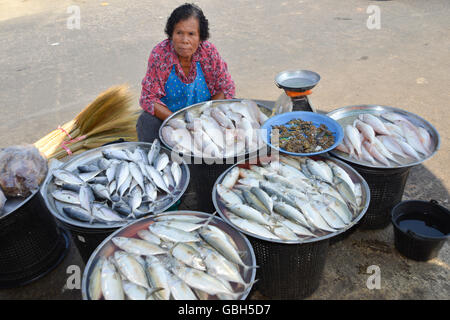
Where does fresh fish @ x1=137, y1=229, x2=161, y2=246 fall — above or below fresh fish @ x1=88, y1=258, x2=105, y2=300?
above

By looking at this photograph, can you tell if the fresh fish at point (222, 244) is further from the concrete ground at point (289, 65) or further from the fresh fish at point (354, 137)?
the fresh fish at point (354, 137)

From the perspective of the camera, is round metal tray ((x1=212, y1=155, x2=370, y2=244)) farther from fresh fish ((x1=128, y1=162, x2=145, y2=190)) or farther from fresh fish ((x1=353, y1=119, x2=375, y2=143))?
fresh fish ((x1=128, y1=162, x2=145, y2=190))

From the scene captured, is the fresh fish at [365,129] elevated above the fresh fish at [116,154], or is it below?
above

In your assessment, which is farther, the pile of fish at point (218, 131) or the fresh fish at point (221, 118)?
the fresh fish at point (221, 118)

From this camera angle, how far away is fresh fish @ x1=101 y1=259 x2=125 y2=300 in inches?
70.9

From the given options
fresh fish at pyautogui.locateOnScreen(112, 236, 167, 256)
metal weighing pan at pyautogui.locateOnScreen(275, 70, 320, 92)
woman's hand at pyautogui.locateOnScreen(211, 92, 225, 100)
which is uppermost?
metal weighing pan at pyautogui.locateOnScreen(275, 70, 320, 92)

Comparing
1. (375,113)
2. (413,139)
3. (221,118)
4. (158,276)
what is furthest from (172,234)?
(375,113)

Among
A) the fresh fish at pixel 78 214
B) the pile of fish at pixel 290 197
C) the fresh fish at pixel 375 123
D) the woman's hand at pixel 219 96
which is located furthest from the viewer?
the woman's hand at pixel 219 96

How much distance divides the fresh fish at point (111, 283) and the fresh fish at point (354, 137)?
2012mm

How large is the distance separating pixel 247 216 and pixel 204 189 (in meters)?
0.98

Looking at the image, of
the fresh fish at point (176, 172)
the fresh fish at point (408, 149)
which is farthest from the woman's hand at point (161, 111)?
the fresh fish at point (408, 149)

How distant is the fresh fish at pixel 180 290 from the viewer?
5.92 feet

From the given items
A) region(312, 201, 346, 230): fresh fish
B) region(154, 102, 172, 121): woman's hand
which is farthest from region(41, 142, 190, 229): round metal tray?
region(312, 201, 346, 230): fresh fish

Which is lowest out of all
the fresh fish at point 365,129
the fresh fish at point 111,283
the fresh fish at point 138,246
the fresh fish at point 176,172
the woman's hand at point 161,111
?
the fresh fish at point 111,283
